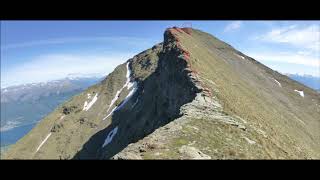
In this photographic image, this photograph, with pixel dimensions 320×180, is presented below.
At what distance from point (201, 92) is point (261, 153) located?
58.0 feet

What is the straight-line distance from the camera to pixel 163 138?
26094mm

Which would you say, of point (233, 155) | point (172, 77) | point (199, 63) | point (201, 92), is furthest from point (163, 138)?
point (172, 77)

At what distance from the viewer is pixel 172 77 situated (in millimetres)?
75000
